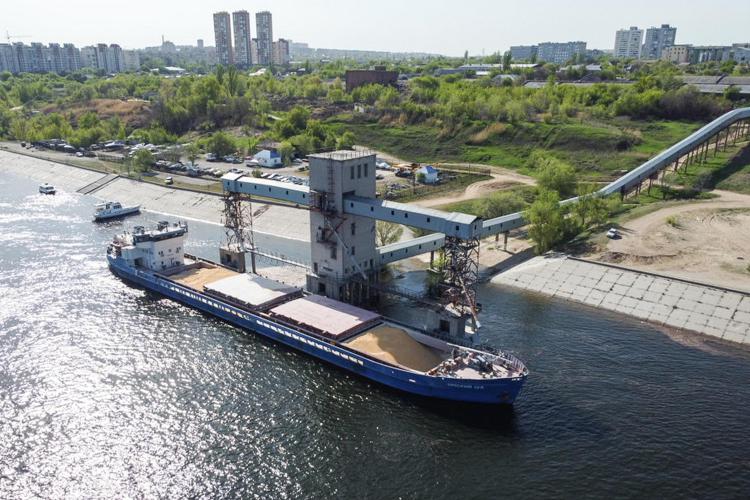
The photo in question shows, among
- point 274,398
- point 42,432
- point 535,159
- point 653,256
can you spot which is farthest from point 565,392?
point 535,159

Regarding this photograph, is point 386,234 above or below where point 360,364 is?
above

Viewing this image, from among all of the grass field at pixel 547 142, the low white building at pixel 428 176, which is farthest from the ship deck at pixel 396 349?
the grass field at pixel 547 142

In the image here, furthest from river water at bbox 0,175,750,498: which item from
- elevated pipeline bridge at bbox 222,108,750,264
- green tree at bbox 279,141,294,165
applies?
green tree at bbox 279,141,294,165

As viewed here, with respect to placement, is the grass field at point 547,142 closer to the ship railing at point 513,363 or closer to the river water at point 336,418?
the river water at point 336,418

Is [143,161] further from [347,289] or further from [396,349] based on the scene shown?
[396,349]

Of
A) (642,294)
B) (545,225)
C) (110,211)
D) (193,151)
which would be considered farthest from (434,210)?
(193,151)

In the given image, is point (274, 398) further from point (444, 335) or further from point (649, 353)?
point (649, 353)
